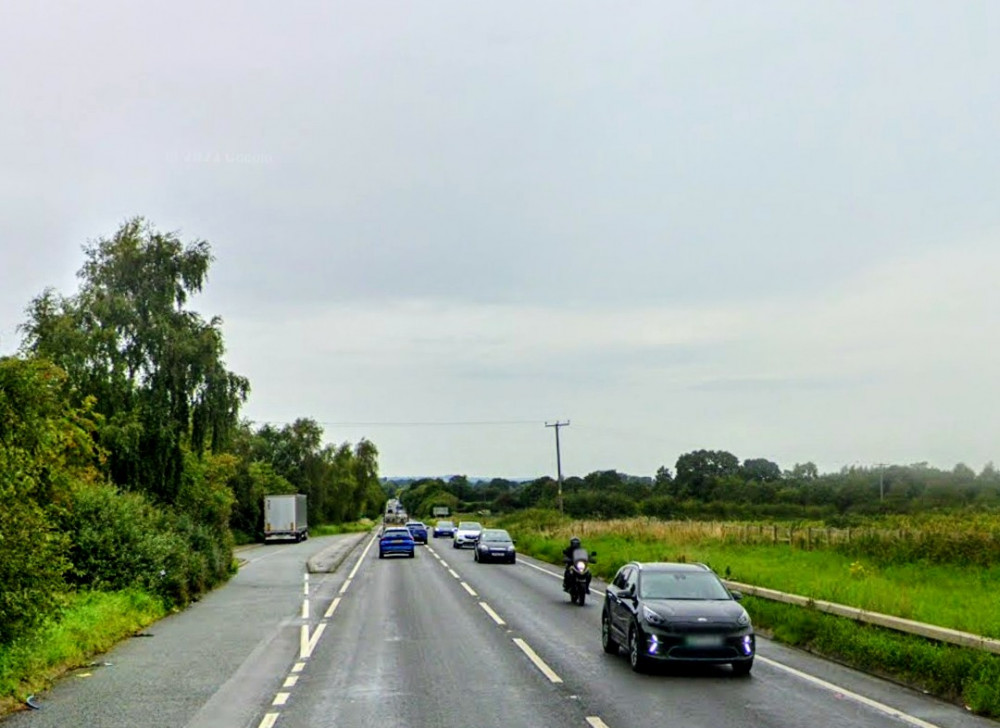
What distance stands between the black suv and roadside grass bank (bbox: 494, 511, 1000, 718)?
81.4 inches

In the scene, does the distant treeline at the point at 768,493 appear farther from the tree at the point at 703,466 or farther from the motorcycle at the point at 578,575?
the motorcycle at the point at 578,575

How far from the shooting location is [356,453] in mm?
141750

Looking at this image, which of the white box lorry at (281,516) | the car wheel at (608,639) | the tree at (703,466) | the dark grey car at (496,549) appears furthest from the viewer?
the tree at (703,466)

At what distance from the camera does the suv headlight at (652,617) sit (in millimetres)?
13703

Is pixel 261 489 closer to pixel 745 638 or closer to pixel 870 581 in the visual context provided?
pixel 870 581

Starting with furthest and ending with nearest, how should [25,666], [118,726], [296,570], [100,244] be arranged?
[296,570]
[100,244]
[25,666]
[118,726]

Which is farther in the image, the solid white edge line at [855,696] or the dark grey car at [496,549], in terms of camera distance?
the dark grey car at [496,549]

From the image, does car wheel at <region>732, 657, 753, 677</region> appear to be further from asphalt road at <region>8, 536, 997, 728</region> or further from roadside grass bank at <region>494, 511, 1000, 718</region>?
roadside grass bank at <region>494, 511, 1000, 718</region>

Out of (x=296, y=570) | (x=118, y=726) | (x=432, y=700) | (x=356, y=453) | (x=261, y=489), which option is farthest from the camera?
(x=356, y=453)

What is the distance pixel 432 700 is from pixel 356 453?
13172 cm

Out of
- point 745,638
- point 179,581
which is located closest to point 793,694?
point 745,638

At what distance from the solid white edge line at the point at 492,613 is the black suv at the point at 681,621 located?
555 centimetres

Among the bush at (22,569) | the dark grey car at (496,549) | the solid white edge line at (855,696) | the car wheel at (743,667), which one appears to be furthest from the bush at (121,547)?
the dark grey car at (496,549)

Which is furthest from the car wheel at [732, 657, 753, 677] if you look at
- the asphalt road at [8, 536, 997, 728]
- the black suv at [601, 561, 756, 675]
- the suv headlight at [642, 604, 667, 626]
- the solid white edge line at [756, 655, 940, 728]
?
the suv headlight at [642, 604, 667, 626]
